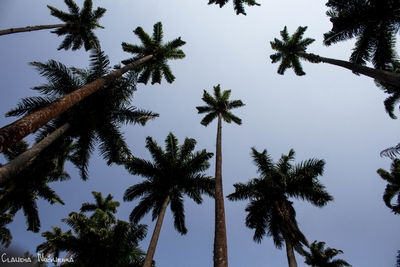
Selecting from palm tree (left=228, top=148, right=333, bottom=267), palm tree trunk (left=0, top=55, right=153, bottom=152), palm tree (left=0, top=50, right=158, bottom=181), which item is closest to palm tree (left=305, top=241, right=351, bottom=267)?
palm tree (left=228, top=148, right=333, bottom=267)

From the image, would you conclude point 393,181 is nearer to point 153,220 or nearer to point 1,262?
point 153,220

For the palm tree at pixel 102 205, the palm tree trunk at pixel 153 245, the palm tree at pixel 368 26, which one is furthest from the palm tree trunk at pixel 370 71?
the palm tree at pixel 102 205

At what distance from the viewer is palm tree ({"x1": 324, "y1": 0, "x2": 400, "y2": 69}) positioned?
35.6 ft

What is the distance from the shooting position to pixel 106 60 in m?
12.8

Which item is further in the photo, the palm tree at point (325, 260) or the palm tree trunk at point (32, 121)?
the palm tree at point (325, 260)

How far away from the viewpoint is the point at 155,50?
18906 millimetres

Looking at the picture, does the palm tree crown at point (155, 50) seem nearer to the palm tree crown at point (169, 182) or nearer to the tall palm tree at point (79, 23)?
the tall palm tree at point (79, 23)

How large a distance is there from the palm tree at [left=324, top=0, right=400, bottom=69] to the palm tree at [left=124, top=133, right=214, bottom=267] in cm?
1186

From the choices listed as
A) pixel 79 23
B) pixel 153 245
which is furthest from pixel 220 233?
pixel 79 23

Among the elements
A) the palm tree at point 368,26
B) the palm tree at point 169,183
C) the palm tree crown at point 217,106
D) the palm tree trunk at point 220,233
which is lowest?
the palm tree trunk at point 220,233

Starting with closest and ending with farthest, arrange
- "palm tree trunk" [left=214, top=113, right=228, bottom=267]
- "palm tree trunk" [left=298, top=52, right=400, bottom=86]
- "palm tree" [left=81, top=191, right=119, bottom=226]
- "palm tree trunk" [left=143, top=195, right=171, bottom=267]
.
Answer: "palm tree trunk" [left=214, top=113, right=228, bottom=267]
"palm tree trunk" [left=298, top=52, right=400, bottom=86]
"palm tree trunk" [left=143, top=195, right=171, bottom=267]
"palm tree" [left=81, top=191, right=119, bottom=226]

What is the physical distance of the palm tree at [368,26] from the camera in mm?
10836

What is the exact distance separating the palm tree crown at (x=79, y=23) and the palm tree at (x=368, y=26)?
1922 centimetres

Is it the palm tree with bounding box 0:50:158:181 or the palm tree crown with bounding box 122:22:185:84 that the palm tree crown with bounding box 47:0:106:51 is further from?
the palm tree with bounding box 0:50:158:181
